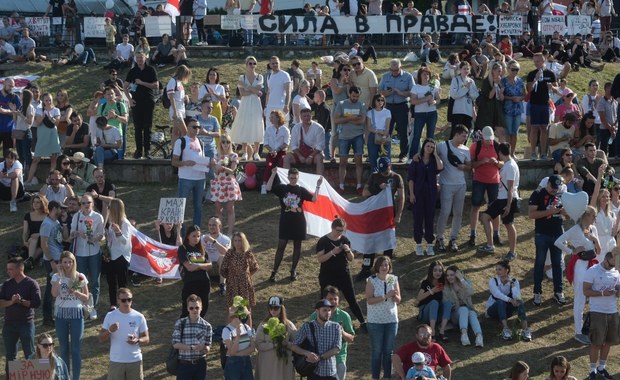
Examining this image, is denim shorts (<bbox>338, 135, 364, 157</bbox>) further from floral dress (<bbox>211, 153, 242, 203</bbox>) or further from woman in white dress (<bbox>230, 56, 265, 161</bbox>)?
floral dress (<bbox>211, 153, 242, 203</bbox>)

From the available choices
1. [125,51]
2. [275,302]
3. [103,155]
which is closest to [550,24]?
[125,51]

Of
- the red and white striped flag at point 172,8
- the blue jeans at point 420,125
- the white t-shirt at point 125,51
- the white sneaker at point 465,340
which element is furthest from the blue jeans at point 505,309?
the red and white striped flag at point 172,8

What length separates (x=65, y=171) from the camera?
20.5 meters

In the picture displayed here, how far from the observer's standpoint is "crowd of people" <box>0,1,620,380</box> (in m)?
15.0

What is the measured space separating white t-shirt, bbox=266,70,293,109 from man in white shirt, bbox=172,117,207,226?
3.60 meters

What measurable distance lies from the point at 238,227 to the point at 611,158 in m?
6.85

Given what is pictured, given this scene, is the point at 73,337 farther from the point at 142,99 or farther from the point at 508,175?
the point at 142,99

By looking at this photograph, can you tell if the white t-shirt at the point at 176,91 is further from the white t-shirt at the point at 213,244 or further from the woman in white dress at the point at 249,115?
the white t-shirt at the point at 213,244

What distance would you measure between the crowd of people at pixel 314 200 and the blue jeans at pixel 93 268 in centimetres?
2

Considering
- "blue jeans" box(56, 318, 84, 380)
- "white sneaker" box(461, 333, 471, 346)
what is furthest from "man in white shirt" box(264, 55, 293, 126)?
"blue jeans" box(56, 318, 84, 380)

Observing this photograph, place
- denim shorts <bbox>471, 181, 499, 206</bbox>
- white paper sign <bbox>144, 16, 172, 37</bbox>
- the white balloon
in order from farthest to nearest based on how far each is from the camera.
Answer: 1. white paper sign <bbox>144, 16, 172, 37</bbox>
2. denim shorts <bbox>471, 181, 499, 206</bbox>
3. the white balloon

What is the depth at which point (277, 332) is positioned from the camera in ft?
48.7

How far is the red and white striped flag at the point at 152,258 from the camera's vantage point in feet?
61.3

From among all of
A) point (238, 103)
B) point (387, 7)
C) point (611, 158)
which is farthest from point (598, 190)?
point (387, 7)
